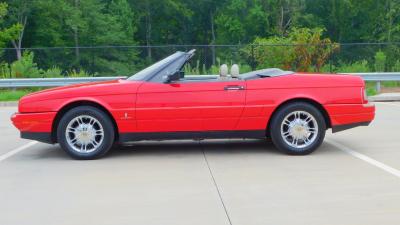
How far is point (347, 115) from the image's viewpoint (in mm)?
7504

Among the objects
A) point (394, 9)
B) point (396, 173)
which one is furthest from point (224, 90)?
point (394, 9)

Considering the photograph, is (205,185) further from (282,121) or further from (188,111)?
(282,121)

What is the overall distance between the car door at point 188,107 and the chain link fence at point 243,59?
13630 millimetres

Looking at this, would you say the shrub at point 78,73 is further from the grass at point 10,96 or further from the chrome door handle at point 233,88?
the chrome door handle at point 233,88

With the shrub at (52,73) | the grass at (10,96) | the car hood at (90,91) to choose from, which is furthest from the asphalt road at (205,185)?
the shrub at (52,73)

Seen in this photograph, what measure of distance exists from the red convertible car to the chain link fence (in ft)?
43.7

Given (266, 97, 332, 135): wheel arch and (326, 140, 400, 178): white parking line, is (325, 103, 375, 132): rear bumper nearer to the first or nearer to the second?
(266, 97, 332, 135): wheel arch

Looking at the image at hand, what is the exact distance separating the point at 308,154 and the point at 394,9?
49.9m

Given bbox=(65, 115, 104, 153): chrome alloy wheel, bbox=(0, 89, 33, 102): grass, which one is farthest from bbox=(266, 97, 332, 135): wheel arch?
bbox=(0, 89, 33, 102): grass

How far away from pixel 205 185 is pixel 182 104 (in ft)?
5.40

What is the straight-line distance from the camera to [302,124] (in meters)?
7.45

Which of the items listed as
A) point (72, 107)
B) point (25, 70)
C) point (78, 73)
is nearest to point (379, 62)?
point (78, 73)

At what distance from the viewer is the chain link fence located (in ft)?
68.8

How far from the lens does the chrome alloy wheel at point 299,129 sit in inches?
293
